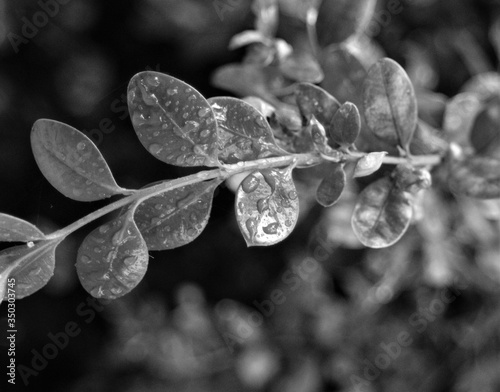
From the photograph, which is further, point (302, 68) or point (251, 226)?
point (302, 68)

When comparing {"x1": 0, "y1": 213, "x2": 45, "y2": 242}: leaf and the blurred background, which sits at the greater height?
{"x1": 0, "y1": 213, "x2": 45, "y2": 242}: leaf

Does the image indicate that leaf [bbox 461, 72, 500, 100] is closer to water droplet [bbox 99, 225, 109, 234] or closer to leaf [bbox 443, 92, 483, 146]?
leaf [bbox 443, 92, 483, 146]

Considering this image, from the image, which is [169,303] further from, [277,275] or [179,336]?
[277,275]

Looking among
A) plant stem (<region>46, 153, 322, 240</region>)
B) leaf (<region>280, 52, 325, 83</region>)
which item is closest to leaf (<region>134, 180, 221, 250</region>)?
plant stem (<region>46, 153, 322, 240</region>)

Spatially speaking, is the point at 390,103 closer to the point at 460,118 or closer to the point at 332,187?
the point at 332,187

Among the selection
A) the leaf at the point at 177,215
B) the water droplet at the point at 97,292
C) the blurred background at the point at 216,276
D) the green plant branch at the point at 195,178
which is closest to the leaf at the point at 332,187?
the green plant branch at the point at 195,178

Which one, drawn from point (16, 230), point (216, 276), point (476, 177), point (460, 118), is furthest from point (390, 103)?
point (216, 276)
